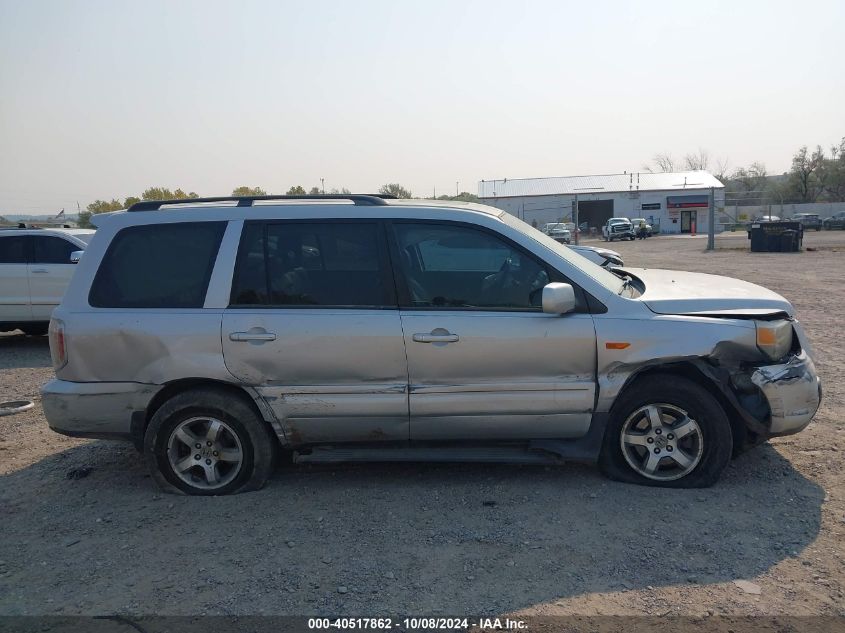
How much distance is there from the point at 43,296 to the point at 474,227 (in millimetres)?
8269

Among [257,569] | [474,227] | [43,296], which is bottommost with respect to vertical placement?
[257,569]

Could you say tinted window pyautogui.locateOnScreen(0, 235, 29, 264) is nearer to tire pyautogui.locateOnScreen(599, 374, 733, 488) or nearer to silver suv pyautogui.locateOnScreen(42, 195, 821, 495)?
silver suv pyautogui.locateOnScreen(42, 195, 821, 495)

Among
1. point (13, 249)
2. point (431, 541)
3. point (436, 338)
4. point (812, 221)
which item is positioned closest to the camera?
point (431, 541)

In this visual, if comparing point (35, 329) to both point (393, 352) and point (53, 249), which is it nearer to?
point (53, 249)

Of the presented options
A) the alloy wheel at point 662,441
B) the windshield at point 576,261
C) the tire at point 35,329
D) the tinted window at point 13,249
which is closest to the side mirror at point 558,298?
the windshield at point 576,261

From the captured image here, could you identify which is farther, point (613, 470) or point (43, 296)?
point (43, 296)

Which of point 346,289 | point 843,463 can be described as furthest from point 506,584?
point 843,463

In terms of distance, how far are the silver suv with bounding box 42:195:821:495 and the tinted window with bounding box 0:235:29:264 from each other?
22.5 ft

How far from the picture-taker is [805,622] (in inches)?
119

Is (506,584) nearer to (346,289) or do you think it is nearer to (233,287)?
(346,289)

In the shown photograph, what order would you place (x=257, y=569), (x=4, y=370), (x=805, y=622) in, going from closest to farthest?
(x=805, y=622), (x=257, y=569), (x=4, y=370)

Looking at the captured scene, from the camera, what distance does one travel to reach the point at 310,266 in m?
4.52

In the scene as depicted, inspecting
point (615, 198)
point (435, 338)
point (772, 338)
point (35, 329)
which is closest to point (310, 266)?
point (435, 338)

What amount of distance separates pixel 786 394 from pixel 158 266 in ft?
13.4
